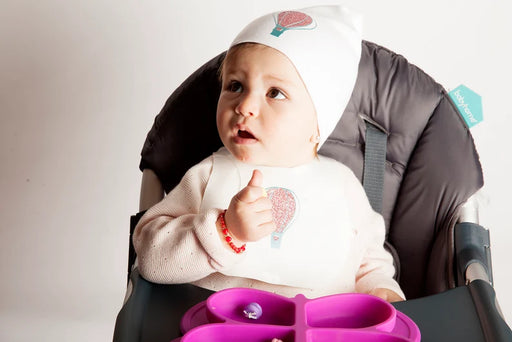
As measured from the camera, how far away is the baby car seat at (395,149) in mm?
1130

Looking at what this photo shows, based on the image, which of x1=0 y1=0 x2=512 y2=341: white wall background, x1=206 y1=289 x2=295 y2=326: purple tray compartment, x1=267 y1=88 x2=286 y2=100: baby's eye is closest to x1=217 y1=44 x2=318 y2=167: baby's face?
x1=267 y1=88 x2=286 y2=100: baby's eye

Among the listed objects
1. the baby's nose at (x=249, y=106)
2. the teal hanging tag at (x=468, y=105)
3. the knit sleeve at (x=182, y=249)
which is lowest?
the knit sleeve at (x=182, y=249)

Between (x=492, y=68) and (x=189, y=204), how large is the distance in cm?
93

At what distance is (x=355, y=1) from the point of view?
157 centimetres

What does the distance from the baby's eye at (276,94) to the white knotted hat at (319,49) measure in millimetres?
41

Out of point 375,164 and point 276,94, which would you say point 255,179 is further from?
point 375,164

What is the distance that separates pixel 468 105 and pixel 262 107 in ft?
1.28

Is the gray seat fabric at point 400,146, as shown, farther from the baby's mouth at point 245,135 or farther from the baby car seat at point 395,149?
the baby's mouth at point 245,135

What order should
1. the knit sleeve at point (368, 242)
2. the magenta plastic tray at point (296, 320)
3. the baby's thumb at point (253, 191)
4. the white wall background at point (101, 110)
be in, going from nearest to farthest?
1. the magenta plastic tray at point (296, 320)
2. the baby's thumb at point (253, 191)
3. the knit sleeve at point (368, 242)
4. the white wall background at point (101, 110)

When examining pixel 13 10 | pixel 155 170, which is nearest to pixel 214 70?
pixel 155 170

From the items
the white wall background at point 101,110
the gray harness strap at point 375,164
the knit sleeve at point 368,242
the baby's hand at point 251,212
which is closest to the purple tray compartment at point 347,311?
the baby's hand at point 251,212

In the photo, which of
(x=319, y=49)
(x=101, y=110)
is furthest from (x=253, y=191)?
(x=101, y=110)

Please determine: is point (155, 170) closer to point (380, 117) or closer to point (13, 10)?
point (380, 117)

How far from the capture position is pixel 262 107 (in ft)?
3.21
